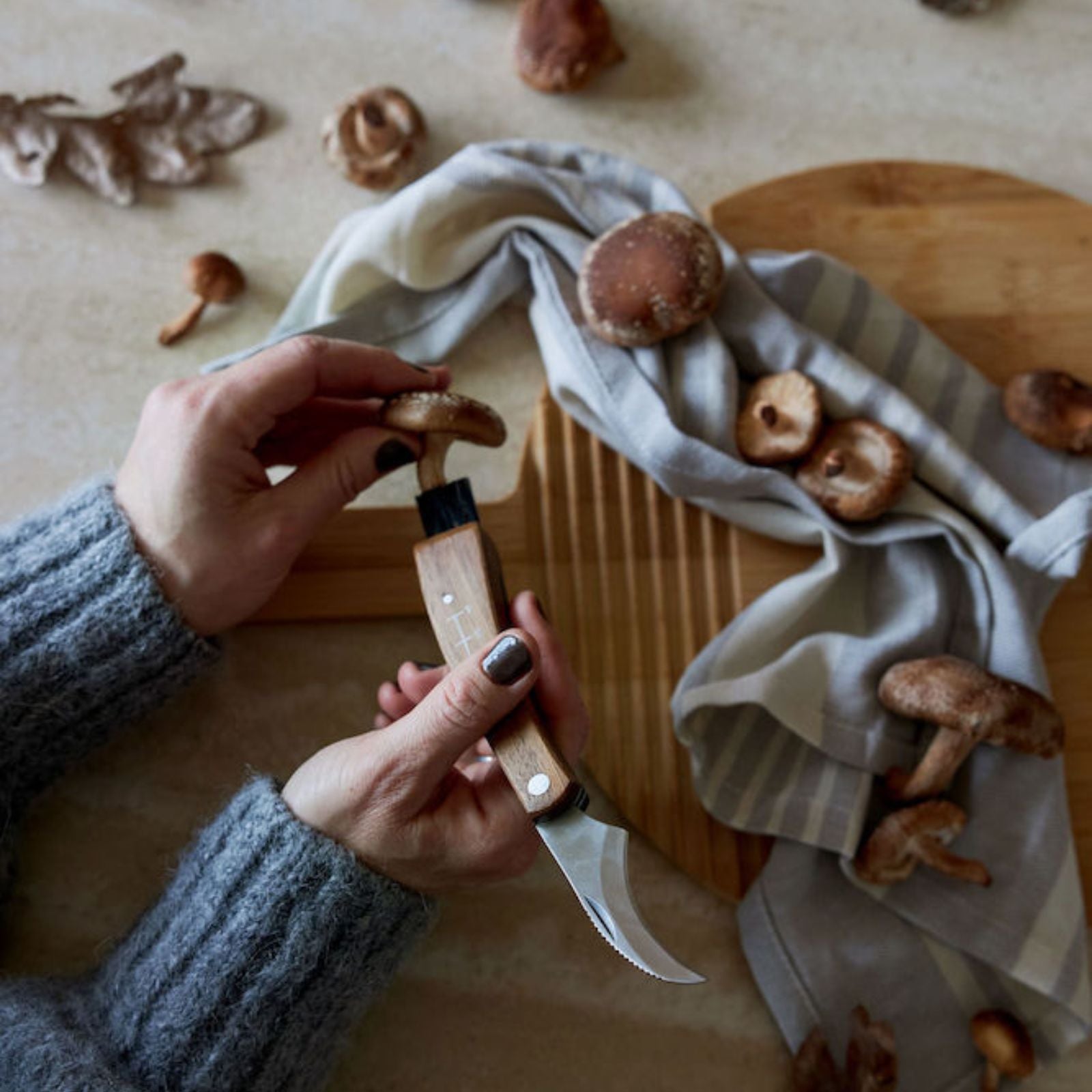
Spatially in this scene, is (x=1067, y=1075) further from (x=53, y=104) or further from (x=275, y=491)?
(x=53, y=104)

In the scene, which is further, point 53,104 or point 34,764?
point 53,104

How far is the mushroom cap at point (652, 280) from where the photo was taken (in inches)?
42.1

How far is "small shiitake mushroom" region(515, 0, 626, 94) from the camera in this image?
1.21 meters

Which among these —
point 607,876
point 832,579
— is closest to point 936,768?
point 832,579

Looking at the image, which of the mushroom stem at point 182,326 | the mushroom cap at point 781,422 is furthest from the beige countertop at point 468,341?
the mushroom cap at point 781,422

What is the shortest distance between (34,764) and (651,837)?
59 centimetres

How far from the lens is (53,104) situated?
1.21 m

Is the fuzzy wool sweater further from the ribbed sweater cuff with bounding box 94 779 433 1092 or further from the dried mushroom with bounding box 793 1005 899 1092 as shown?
the dried mushroom with bounding box 793 1005 899 1092

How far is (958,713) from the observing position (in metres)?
1.02

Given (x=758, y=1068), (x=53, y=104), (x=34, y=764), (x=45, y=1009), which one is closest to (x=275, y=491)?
(x=34, y=764)

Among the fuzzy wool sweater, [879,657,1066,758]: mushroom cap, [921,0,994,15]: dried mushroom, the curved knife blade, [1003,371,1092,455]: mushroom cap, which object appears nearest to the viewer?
the curved knife blade

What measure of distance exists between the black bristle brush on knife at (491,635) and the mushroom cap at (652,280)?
0.21m

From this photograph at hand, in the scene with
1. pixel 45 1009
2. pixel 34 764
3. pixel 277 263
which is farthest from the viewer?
pixel 277 263

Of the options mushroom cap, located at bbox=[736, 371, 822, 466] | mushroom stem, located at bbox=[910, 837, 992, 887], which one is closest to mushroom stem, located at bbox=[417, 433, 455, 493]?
mushroom cap, located at bbox=[736, 371, 822, 466]
